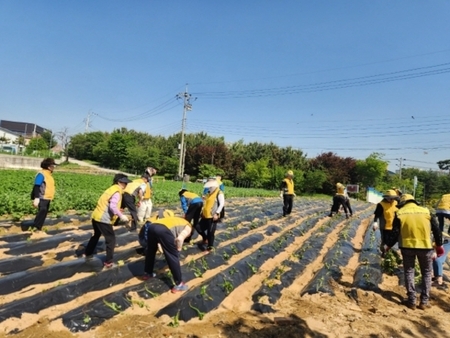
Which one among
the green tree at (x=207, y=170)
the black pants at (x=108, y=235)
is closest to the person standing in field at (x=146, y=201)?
the black pants at (x=108, y=235)

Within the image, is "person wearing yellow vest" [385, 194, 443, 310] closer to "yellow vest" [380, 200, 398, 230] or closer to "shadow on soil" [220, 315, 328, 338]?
"shadow on soil" [220, 315, 328, 338]

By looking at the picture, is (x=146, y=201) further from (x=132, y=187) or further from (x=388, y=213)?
(x=388, y=213)

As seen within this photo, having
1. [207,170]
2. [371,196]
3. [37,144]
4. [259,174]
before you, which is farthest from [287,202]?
[37,144]

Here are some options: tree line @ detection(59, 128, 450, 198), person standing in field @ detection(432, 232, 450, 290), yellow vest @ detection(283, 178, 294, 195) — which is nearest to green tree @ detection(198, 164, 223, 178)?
tree line @ detection(59, 128, 450, 198)

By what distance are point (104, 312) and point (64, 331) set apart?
495 millimetres

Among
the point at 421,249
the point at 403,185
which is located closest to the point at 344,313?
the point at 421,249

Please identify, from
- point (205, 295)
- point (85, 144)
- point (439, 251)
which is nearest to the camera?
point (205, 295)

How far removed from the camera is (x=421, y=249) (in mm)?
5062

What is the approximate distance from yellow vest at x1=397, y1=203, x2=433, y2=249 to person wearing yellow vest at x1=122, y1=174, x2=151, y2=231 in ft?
18.3

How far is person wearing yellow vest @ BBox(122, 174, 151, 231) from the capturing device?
7.60m

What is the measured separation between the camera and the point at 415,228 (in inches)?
202

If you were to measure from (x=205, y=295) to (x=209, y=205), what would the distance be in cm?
243

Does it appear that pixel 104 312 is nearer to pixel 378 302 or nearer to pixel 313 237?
pixel 378 302

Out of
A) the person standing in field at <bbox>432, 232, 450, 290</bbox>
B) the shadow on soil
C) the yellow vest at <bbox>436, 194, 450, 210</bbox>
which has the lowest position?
the shadow on soil
